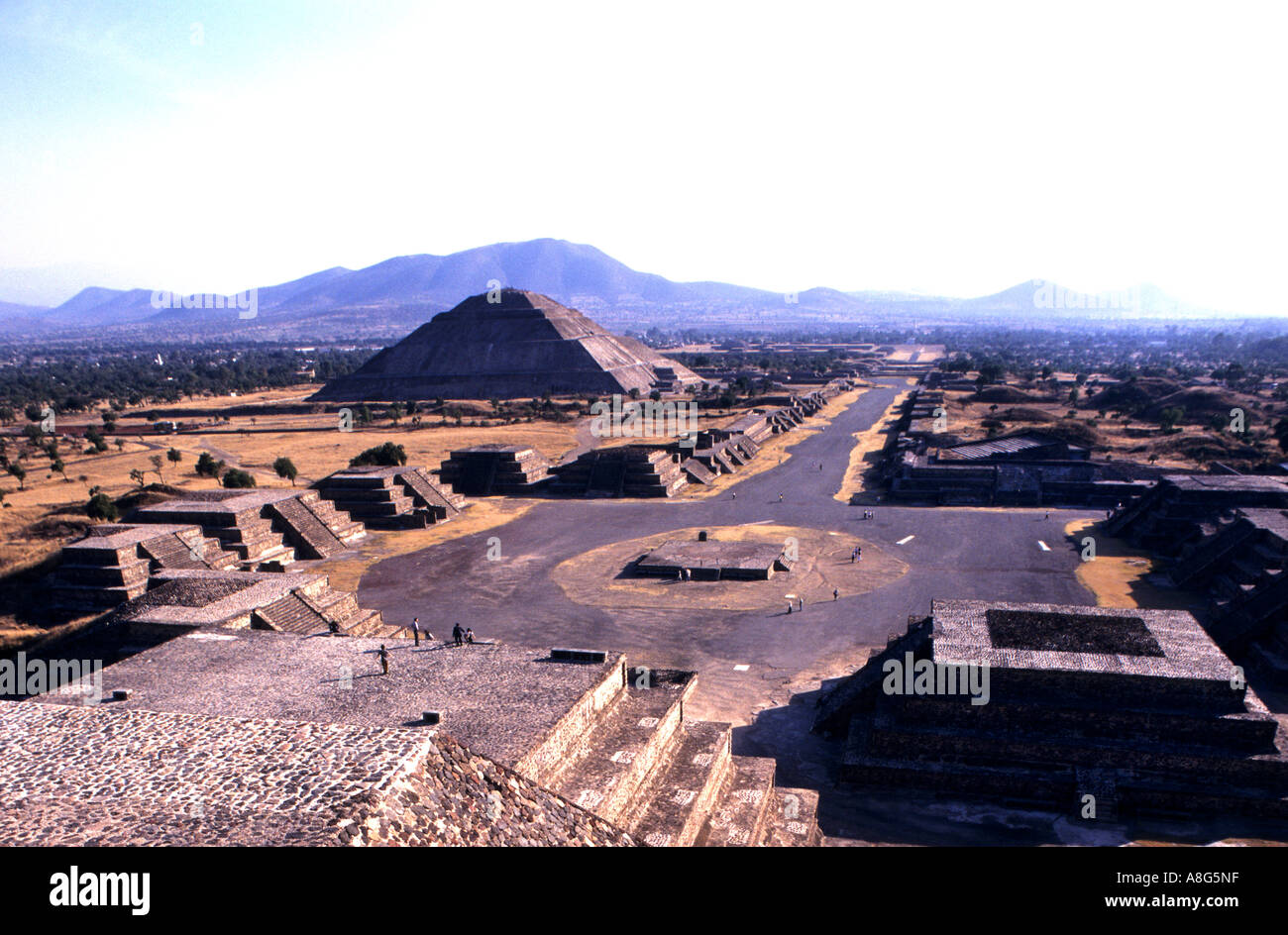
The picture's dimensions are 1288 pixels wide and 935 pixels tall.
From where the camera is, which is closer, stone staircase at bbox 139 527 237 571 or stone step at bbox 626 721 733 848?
stone step at bbox 626 721 733 848

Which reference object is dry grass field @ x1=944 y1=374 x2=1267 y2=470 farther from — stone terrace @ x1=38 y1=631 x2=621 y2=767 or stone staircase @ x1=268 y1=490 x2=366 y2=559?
A: stone terrace @ x1=38 y1=631 x2=621 y2=767

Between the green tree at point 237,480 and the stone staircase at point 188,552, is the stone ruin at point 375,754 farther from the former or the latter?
the green tree at point 237,480

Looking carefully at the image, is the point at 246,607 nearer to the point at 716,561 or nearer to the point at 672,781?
the point at 672,781

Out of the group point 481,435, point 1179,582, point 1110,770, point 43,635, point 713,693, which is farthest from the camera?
point 481,435

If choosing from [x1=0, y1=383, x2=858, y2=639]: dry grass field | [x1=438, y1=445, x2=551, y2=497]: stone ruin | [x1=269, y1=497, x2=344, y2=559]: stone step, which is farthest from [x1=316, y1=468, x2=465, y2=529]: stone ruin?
[x1=438, y1=445, x2=551, y2=497]: stone ruin

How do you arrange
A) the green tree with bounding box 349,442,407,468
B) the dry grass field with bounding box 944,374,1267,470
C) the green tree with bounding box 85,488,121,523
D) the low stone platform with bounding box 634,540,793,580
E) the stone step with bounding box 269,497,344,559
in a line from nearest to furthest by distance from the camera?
the low stone platform with bounding box 634,540,793,580 < the green tree with bounding box 85,488,121,523 < the stone step with bounding box 269,497,344,559 < the green tree with bounding box 349,442,407,468 < the dry grass field with bounding box 944,374,1267,470

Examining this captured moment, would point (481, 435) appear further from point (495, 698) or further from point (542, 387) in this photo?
point (495, 698)
